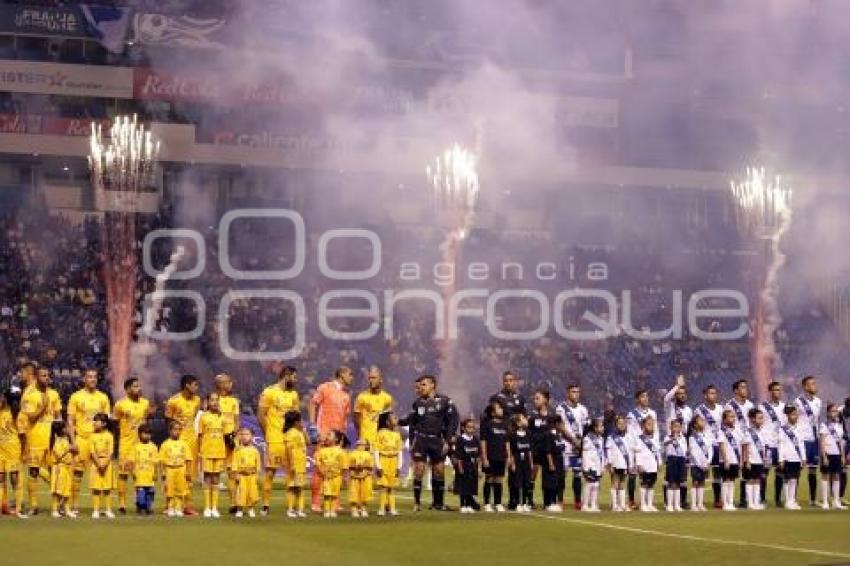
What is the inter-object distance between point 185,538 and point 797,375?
24232mm

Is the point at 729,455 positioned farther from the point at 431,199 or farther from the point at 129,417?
the point at 431,199

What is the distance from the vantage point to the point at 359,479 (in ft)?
60.3

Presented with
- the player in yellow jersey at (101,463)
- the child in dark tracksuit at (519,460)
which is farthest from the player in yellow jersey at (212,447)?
the child in dark tracksuit at (519,460)

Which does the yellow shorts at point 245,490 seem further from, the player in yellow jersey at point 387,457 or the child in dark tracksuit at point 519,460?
the child in dark tracksuit at point 519,460

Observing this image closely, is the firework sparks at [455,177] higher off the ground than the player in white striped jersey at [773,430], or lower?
higher

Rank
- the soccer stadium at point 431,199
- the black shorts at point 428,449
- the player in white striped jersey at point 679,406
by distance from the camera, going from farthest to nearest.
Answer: the soccer stadium at point 431,199 < the player in white striped jersey at point 679,406 < the black shorts at point 428,449

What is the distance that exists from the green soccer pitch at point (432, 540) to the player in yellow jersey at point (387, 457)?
0.98ft

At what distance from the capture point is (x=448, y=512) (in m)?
19.0

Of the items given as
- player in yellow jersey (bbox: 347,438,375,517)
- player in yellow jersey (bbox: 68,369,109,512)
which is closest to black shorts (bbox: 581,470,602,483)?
player in yellow jersey (bbox: 347,438,375,517)

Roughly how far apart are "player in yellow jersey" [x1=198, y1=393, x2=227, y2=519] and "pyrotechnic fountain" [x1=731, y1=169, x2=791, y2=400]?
1946cm

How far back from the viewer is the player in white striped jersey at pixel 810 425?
837 inches

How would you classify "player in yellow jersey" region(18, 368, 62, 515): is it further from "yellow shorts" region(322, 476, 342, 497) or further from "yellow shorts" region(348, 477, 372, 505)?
"yellow shorts" region(348, 477, 372, 505)

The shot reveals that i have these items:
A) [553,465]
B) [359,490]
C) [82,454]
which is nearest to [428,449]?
[359,490]

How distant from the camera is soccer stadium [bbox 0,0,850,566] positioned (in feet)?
103
